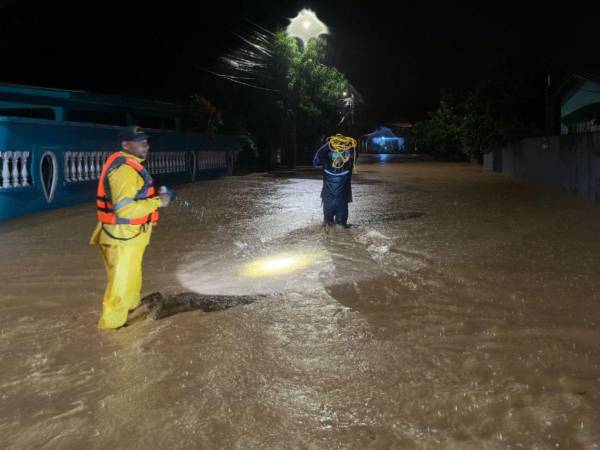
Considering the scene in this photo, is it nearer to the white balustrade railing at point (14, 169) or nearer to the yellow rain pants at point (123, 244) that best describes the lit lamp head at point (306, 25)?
the white balustrade railing at point (14, 169)

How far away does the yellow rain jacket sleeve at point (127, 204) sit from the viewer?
182 inches

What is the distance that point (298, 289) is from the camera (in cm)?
Result: 621

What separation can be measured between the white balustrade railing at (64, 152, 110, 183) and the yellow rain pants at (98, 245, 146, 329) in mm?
9115

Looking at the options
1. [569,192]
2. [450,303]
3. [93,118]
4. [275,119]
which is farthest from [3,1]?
[275,119]

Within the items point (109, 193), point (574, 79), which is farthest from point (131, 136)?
point (574, 79)

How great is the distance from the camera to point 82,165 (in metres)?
13.9

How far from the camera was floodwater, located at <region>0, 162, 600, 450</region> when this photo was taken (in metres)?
3.31

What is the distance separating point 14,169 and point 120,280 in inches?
303

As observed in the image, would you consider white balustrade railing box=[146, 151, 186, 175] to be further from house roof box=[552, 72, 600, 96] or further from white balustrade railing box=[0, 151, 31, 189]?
house roof box=[552, 72, 600, 96]

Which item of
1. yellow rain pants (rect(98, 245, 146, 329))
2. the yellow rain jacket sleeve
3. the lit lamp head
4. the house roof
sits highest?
the lit lamp head

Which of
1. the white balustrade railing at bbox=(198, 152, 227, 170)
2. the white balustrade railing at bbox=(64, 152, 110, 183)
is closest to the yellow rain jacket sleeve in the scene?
the white balustrade railing at bbox=(64, 152, 110, 183)

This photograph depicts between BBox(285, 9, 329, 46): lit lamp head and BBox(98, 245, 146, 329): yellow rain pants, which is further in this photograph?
BBox(285, 9, 329, 46): lit lamp head

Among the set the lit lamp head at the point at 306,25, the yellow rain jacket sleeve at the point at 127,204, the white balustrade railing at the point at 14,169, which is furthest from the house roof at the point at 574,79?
the yellow rain jacket sleeve at the point at 127,204

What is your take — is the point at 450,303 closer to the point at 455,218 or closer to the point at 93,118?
the point at 455,218
